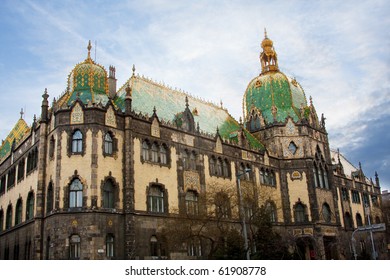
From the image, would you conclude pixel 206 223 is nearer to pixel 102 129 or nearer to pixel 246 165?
pixel 102 129

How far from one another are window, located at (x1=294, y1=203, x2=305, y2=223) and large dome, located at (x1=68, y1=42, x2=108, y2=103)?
92.1 feet

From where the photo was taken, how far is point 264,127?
198 ft

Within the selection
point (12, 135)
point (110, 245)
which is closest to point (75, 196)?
point (110, 245)

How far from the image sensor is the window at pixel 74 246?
114 feet

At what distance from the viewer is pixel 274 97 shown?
206 feet

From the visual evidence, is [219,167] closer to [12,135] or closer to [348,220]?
[12,135]

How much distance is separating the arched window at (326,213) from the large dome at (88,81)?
31468mm

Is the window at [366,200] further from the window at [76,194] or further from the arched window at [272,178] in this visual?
the window at [76,194]

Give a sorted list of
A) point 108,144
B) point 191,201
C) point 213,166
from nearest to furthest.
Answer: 1. point 108,144
2. point 191,201
3. point 213,166

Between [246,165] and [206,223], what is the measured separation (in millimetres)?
18020

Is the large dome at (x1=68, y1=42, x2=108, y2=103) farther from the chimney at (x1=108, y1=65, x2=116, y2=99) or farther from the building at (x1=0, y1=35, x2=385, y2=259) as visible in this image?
the chimney at (x1=108, y1=65, x2=116, y2=99)

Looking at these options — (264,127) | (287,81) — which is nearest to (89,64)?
(264,127)

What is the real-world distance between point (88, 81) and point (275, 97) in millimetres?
29022

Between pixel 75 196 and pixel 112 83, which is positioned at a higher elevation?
pixel 112 83
